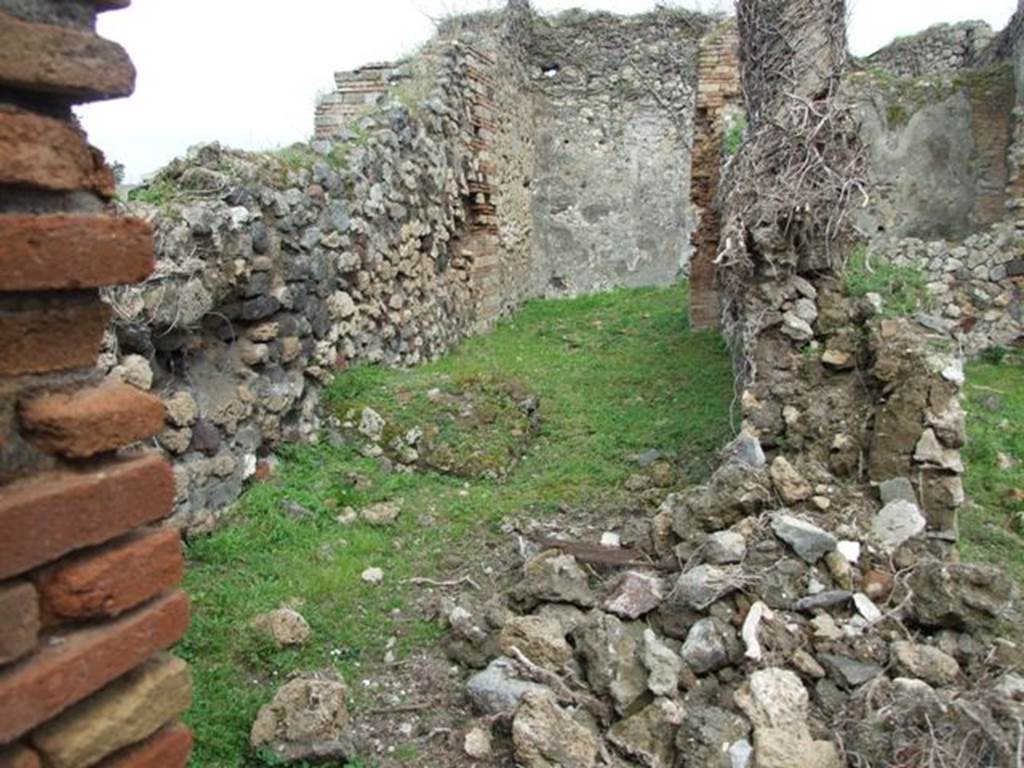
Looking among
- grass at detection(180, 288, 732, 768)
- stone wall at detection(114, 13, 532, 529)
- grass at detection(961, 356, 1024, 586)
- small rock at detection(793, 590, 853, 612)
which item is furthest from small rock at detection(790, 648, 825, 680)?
stone wall at detection(114, 13, 532, 529)

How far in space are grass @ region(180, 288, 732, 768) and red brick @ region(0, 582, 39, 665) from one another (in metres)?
1.74

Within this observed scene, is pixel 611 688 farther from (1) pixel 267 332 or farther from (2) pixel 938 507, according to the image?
(1) pixel 267 332

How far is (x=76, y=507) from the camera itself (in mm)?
1436

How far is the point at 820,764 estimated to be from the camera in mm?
2668

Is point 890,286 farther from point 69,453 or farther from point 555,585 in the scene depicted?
point 69,453

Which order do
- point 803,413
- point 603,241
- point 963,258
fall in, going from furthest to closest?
point 603,241 → point 963,258 → point 803,413

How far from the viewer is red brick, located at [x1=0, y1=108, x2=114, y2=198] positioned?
1.36m

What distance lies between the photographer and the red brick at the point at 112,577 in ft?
4.66

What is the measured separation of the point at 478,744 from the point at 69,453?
1962 mm

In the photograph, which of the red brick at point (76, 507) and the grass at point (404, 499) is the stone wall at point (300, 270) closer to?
the grass at point (404, 499)

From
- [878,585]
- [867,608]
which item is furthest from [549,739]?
[878,585]

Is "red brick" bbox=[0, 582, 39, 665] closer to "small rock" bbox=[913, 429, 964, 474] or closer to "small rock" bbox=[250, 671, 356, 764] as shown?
"small rock" bbox=[250, 671, 356, 764]

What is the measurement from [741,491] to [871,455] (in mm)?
687

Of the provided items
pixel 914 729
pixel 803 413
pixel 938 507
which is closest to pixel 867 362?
pixel 803 413
